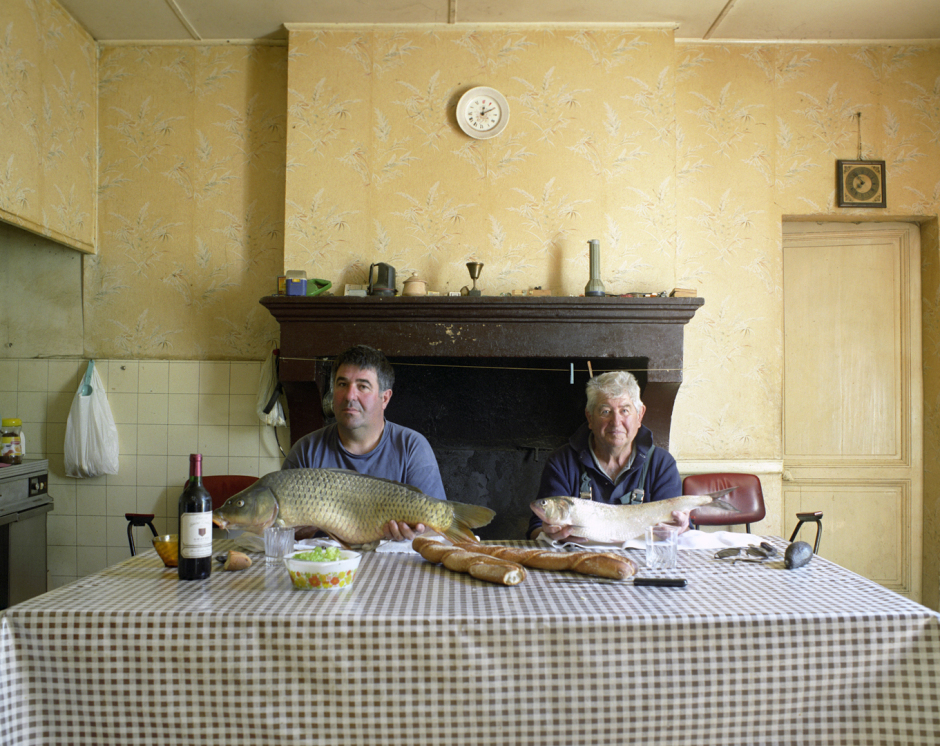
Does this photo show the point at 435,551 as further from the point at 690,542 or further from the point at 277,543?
the point at 690,542

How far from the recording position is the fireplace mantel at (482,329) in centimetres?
299

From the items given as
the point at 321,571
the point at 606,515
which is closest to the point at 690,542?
the point at 606,515

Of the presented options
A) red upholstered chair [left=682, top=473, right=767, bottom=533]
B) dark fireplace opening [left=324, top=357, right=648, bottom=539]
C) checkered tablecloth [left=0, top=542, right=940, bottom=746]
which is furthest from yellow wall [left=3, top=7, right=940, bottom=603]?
checkered tablecloth [left=0, top=542, right=940, bottom=746]

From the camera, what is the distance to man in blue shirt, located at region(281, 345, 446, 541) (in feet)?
7.09

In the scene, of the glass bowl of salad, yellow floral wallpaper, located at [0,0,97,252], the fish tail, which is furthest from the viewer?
yellow floral wallpaper, located at [0,0,97,252]

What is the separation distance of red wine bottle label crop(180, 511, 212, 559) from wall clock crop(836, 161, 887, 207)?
11.1 ft

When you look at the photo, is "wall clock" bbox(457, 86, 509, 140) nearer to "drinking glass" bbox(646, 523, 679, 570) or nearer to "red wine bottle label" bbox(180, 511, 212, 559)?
"drinking glass" bbox(646, 523, 679, 570)

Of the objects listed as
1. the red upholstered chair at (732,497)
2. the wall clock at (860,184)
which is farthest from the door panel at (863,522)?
the wall clock at (860,184)

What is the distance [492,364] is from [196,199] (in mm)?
1746

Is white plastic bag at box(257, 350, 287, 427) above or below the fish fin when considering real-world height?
above

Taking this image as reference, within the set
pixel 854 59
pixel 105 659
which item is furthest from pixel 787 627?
pixel 854 59

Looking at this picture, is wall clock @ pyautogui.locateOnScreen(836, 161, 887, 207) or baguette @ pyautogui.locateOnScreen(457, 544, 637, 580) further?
wall clock @ pyautogui.locateOnScreen(836, 161, 887, 207)

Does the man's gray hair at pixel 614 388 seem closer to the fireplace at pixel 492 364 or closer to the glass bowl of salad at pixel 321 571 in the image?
the fireplace at pixel 492 364

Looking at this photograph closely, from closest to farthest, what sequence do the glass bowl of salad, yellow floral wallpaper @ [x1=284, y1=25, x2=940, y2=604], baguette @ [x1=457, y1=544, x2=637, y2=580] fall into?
the glass bowl of salad, baguette @ [x1=457, y1=544, x2=637, y2=580], yellow floral wallpaper @ [x1=284, y1=25, x2=940, y2=604]
